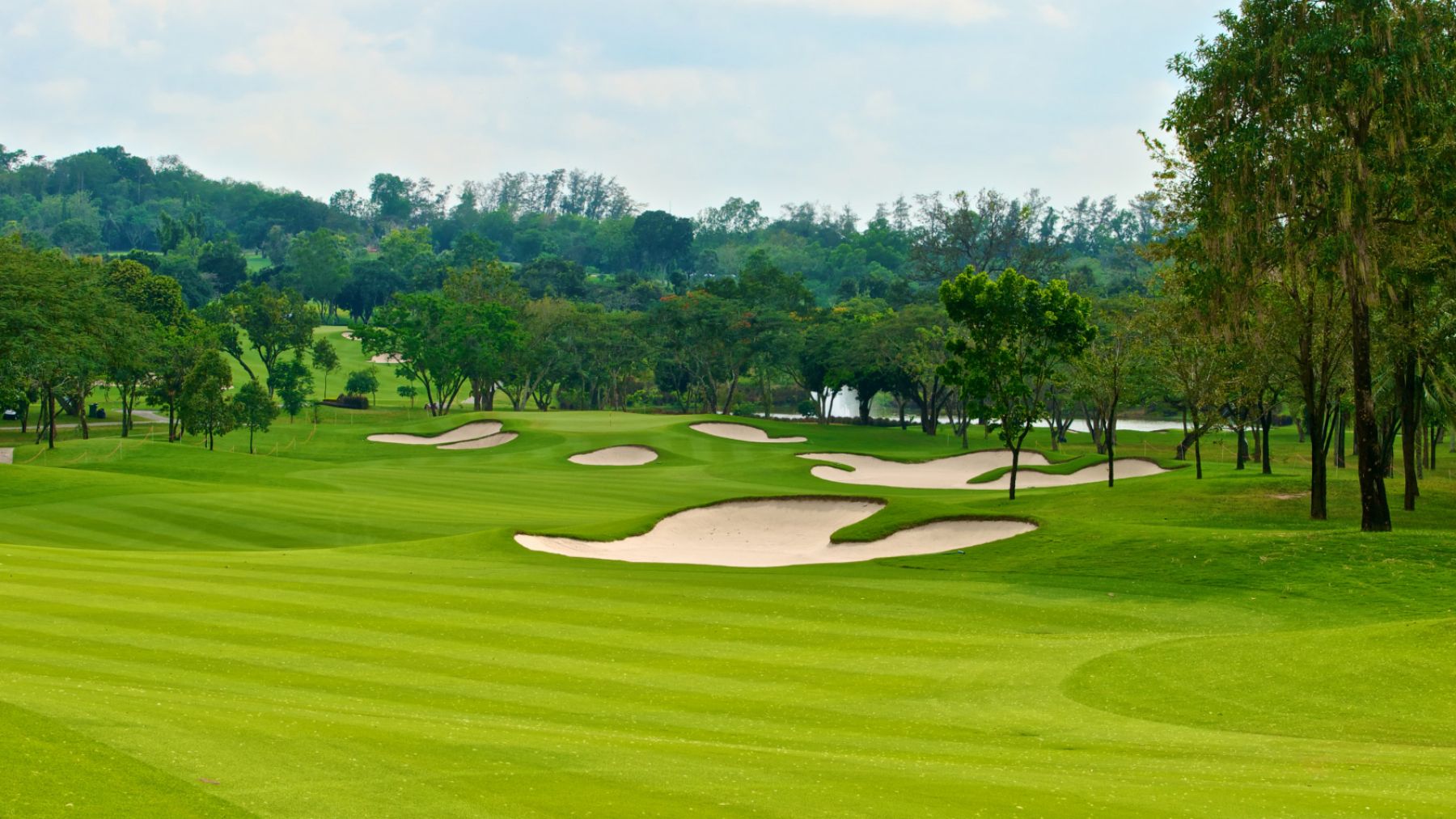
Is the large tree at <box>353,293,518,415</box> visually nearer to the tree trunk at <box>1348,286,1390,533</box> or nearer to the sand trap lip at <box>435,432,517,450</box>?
the sand trap lip at <box>435,432,517,450</box>

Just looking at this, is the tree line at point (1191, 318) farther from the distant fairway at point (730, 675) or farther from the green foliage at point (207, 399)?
the distant fairway at point (730, 675)

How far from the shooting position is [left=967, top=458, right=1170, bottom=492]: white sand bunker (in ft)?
178

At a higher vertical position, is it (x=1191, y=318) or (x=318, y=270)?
(x=318, y=270)

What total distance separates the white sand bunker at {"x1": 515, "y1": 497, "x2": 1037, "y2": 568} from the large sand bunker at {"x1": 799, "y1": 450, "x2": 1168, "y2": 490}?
20240mm

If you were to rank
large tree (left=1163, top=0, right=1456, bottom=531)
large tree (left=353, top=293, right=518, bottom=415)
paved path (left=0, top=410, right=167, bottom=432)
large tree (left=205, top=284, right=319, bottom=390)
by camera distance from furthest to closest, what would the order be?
large tree (left=205, top=284, right=319, bottom=390), large tree (left=353, top=293, right=518, bottom=415), paved path (left=0, top=410, right=167, bottom=432), large tree (left=1163, top=0, right=1456, bottom=531)

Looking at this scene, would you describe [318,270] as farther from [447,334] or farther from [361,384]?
[447,334]

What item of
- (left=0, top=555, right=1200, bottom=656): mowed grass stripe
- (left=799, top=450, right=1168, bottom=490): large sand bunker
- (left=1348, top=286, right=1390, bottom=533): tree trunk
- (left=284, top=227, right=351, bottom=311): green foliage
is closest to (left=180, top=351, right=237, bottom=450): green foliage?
(left=799, top=450, right=1168, bottom=490): large sand bunker

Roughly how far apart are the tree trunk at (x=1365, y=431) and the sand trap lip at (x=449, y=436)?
2170 inches

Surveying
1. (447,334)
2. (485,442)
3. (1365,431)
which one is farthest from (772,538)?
(447,334)

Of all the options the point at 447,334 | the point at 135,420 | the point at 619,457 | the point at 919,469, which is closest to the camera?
the point at 919,469

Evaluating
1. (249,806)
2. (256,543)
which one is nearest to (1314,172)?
(249,806)

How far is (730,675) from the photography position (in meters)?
15.5

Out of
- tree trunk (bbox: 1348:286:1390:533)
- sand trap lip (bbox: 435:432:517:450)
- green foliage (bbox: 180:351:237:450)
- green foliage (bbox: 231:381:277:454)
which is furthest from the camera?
sand trap lip (bbox: 435:432:517:450)

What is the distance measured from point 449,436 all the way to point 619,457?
604 inches
